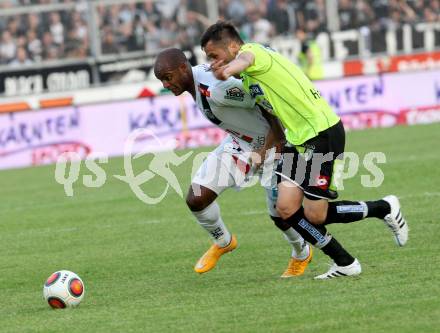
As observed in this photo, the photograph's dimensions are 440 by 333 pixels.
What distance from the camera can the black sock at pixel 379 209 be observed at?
8.09 metres

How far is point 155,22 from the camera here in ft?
92.6

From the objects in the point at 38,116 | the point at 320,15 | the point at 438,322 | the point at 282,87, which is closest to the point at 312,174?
the point at 282,87

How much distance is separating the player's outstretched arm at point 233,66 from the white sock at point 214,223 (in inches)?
64.9

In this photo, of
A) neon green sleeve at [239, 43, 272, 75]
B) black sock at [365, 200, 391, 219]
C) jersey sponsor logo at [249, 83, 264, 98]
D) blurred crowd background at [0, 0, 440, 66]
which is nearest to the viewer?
neon green sleeve at [239, 43, 272, 75]

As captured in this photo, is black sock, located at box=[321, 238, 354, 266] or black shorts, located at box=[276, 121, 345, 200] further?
black sock, located at box=[321, 238, 354, 266]

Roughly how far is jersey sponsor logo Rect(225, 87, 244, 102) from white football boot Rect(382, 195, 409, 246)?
1.45 metres

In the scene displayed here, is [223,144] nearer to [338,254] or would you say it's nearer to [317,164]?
[317,164]

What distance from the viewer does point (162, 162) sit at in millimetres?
20047

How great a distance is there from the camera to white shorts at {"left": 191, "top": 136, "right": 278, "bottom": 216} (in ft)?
27.9

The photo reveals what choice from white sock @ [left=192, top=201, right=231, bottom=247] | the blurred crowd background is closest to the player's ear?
white sock @ [left=192, top=201, right=231, bottom=247]

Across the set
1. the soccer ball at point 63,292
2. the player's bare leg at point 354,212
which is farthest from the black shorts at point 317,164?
the soccer ball at point 63,292

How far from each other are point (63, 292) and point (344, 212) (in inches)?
89.1

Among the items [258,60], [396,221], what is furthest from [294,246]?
[258,60]

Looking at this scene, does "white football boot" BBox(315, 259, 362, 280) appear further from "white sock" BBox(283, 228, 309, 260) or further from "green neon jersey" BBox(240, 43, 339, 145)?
"green neon jersey" BBox(240, 43, 339, 145)
